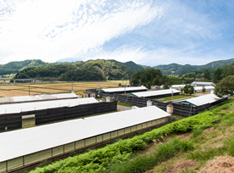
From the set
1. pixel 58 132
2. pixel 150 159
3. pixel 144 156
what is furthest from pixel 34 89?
pixel 150 159

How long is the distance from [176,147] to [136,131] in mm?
7820

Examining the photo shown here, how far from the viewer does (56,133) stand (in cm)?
1227

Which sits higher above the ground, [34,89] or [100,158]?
[100,158]

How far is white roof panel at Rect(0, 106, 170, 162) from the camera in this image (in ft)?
Answer: 32.6

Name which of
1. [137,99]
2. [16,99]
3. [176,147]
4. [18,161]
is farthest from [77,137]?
[16,99]

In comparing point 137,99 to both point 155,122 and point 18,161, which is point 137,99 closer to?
point 155,122

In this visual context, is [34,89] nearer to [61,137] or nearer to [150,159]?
[61,137]

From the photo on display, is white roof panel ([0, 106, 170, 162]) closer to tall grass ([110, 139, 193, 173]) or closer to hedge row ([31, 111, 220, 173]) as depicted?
hedge row ([31, 111, 220, 173])

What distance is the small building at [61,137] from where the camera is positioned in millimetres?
9500

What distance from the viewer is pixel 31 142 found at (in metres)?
10.7

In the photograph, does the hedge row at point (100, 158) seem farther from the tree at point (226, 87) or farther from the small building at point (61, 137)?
the tree at point (226, 87)

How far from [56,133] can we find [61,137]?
90 cm

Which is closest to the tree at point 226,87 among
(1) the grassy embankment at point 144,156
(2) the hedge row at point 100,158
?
(1) the grassy embankment at point 144,156

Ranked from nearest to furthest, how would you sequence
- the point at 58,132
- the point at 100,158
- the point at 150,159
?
the point at 150,159
the point at 100,158
the point at 58,132
